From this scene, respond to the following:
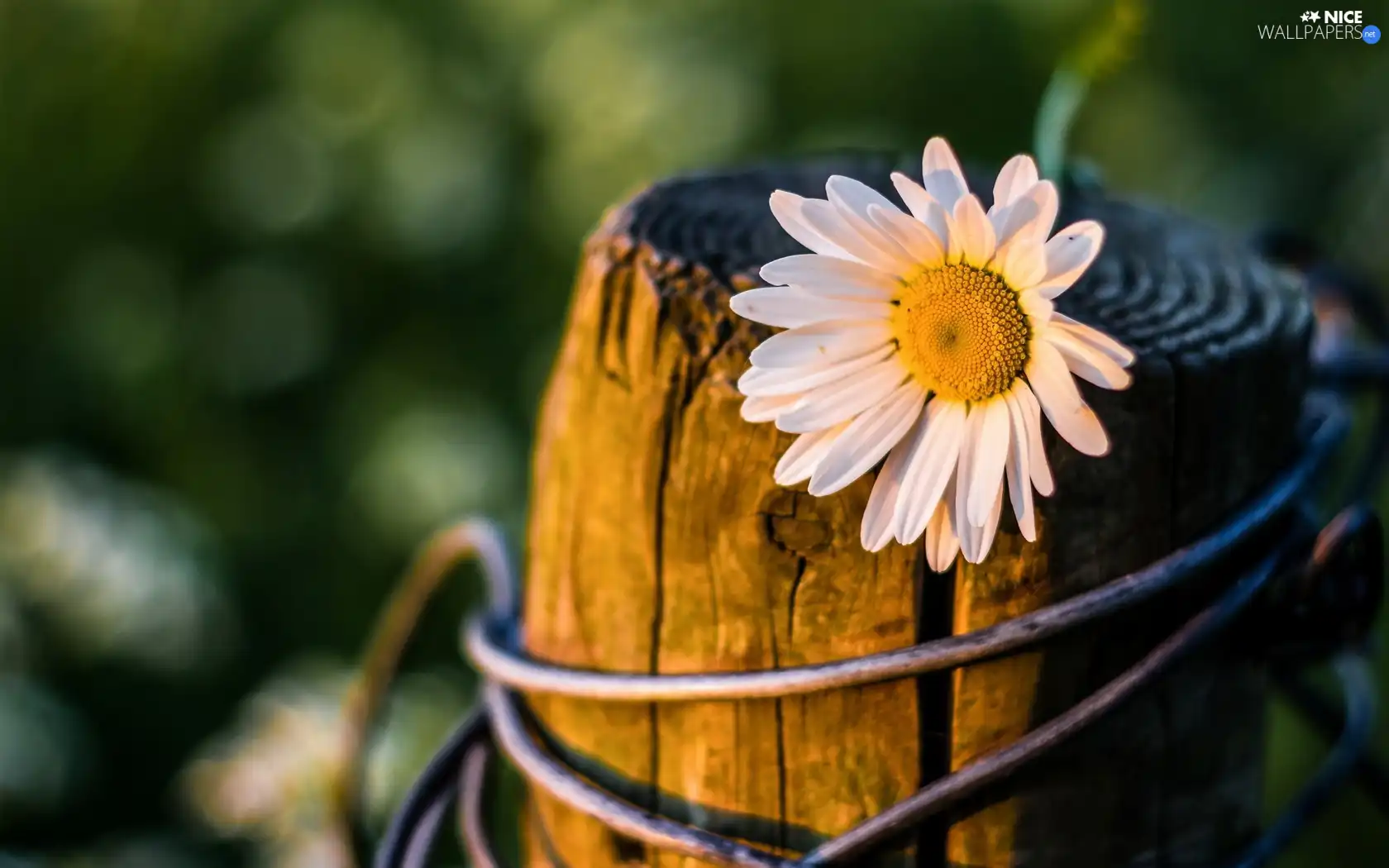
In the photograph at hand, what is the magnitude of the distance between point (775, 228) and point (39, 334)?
3.18 m

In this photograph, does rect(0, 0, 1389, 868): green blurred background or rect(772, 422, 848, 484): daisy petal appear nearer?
rect(772, 422, 848, 484): daisy petal

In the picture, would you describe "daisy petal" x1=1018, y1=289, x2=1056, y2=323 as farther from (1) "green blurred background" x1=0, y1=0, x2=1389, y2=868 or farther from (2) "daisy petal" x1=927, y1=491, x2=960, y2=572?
(1) "green blurred background" x1=0, y1=0, x2=1389, y2=868

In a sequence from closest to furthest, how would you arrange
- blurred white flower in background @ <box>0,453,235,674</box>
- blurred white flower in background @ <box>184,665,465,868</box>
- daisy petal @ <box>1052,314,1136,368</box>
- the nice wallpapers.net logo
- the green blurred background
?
daisy petal @ <box>1052,314,1136,368</box>
the nice wallpapers.net logo
blurred white flower in background @ <box>184,665,465,868</box>
blurred white flower in background @ <box>0,453,235,674</box>
the green blurred background

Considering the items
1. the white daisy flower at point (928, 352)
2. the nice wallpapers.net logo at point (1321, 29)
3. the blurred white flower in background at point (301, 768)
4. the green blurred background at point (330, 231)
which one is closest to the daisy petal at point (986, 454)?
the white daisy flower at point (928, 352)

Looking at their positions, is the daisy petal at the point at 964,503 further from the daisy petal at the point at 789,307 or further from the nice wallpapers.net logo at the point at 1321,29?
the nice wallpapers.net logo at the point at 1321,29

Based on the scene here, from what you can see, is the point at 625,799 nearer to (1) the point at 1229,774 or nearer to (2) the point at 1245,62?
(1) the point at 1229,774

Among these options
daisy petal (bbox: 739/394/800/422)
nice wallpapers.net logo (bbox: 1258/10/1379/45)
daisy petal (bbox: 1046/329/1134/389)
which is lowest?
daisy petal (bbox: 739/394/800/422)

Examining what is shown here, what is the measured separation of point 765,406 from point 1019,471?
0.12 m

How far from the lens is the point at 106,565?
249 cm

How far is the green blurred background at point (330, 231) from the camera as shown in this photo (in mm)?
2914

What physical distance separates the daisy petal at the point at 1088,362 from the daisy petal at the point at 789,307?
0.10 metres

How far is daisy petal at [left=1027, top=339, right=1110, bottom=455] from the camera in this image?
0.54 meters

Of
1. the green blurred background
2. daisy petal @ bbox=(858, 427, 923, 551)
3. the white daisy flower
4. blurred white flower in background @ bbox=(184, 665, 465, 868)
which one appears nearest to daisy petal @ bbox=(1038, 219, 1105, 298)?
the white daisy flower

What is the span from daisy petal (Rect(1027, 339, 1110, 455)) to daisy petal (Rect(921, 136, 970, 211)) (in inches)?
3.2
